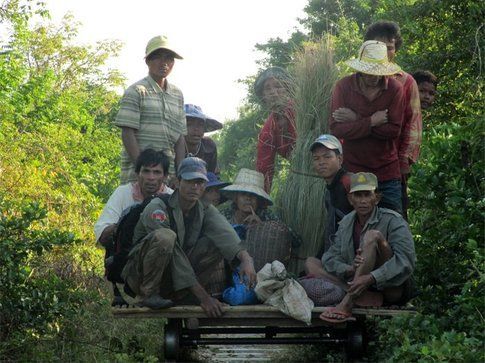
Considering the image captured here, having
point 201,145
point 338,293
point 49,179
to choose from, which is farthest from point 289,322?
point 49,179

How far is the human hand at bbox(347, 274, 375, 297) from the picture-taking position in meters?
5.61

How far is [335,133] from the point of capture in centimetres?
670

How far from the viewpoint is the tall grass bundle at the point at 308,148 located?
6.89 metres

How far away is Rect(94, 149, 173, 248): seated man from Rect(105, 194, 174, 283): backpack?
27cm

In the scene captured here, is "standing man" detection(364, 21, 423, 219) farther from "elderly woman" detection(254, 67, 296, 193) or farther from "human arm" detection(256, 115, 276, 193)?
"human arm" detection(256, 115, 276, 193)

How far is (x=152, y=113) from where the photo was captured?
712cm

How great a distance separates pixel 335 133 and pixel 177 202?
1.33 meters

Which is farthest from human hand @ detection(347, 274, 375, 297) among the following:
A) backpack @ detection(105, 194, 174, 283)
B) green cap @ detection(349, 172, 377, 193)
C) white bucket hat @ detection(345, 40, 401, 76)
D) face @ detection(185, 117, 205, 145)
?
face @ detection(185, 117, 205, 145)

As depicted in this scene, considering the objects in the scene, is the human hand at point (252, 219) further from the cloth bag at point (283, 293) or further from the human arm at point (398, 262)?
the human arm at point (398, 262)

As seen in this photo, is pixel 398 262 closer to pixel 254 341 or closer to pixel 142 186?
pixel 254 341

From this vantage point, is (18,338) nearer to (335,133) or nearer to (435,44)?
(335,133)

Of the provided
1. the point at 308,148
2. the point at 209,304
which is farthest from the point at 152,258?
the point at 308,148

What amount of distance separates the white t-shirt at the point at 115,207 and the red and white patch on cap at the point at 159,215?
23.3 inches

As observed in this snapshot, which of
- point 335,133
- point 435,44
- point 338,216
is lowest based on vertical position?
point 338,216
